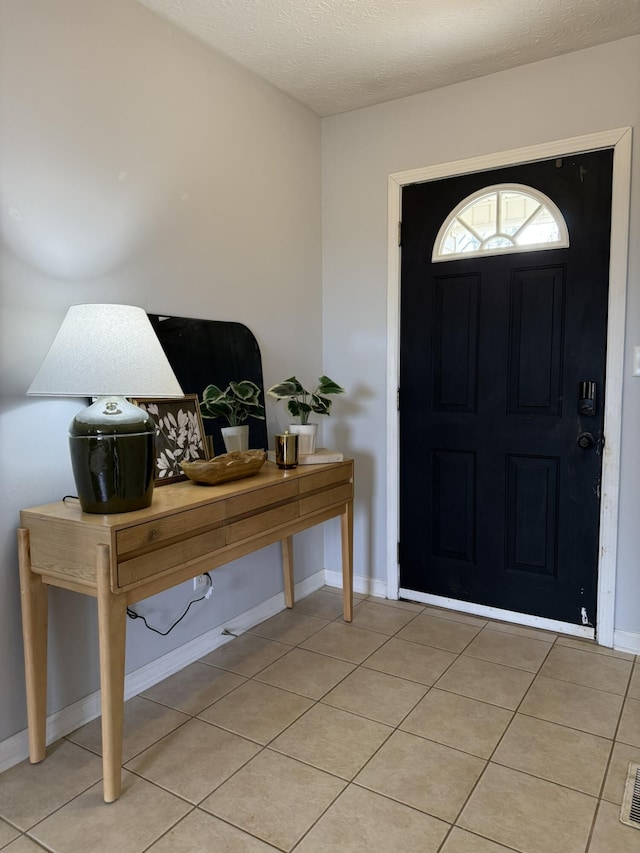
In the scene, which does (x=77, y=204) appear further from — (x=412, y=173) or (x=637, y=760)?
(x=637, y=760)

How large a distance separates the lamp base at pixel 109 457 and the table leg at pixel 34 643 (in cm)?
27

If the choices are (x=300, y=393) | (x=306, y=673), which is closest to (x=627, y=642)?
(x=306, y=673)

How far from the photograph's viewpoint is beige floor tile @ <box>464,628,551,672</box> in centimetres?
249

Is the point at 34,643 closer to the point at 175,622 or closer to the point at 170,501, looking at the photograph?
the point at 170,501

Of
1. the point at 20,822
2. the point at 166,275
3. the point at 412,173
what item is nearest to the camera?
the point at 20,822

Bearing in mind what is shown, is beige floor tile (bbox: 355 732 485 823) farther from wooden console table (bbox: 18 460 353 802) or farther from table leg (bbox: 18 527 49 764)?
table leg (bbox: 18 527 49 764)

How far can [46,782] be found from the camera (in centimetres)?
176

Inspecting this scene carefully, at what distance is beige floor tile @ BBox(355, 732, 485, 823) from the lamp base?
3.56 ft

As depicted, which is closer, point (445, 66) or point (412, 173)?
point (445, 66)

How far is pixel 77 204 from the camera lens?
197 cm

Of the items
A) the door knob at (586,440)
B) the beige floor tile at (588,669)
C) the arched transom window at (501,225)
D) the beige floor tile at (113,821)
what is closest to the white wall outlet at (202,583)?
the beige floor tile at (113,821)

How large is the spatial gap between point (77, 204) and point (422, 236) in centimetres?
165

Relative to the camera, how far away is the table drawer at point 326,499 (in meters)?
2.45

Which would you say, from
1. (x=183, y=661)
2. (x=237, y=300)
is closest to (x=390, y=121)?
(x=237, y=300)
